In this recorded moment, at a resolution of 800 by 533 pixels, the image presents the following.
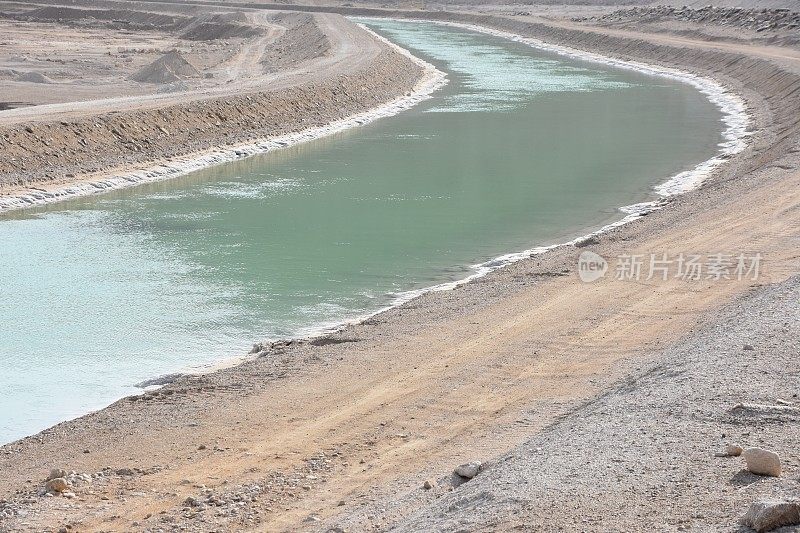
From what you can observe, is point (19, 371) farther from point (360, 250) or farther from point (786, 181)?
point (786, 181)

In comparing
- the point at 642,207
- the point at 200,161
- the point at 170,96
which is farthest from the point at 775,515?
the point at 170,96

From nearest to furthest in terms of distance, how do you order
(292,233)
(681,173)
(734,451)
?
(734,451) < (292,233) < (681,173)

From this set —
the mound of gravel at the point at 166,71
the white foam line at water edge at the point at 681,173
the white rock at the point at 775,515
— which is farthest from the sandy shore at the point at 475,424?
the mound of gravel at the point at 166,71

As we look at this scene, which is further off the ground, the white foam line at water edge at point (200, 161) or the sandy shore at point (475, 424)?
the sandy shore at point (475, 424)

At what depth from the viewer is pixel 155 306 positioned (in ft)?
52.6

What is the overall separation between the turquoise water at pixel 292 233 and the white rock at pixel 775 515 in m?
7.72

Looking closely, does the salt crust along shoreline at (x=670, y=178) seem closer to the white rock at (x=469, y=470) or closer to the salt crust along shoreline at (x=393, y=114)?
the salt crust along shoreline at (x=393, y=114)

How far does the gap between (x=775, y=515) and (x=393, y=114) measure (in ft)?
118

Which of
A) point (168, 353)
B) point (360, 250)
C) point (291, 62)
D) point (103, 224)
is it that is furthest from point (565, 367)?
point (291, 62)

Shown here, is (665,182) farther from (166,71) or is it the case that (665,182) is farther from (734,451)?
(166,71)

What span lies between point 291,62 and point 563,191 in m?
36.1

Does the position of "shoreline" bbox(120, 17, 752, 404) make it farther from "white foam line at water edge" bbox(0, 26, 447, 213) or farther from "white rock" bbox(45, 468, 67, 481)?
"white rock" bbox(45, 468, 67, 481)

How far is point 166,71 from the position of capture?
1843 inches

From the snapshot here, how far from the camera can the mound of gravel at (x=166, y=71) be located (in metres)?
46.5
